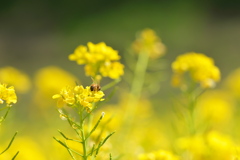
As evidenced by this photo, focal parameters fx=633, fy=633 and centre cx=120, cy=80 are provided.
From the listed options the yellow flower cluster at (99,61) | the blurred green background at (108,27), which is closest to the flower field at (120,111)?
the yellow flower cluster at (99,61)

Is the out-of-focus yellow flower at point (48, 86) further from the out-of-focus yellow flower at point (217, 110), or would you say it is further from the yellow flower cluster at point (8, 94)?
the yellow flower cluster at point (8, 94)

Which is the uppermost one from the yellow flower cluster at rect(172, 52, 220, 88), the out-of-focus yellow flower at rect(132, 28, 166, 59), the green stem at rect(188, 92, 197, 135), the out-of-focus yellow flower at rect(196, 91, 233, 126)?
the out-of-focus yellow flower at rect(196, 91, 233, 126)

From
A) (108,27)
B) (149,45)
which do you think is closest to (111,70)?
(149,45)

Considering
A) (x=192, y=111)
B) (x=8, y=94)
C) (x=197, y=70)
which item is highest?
(x=197, y=70)

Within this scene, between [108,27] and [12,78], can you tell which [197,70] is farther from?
[108,27]

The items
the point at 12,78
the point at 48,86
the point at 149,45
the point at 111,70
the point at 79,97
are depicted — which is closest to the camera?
the point at 79,97

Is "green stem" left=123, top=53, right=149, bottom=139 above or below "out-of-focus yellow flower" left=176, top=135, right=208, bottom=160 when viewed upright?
above

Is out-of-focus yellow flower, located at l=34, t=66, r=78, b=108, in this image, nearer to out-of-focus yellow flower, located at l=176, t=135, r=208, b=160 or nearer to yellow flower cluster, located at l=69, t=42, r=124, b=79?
out-of-focus yellow flower, located at l=176, t=135, r=208, b=160

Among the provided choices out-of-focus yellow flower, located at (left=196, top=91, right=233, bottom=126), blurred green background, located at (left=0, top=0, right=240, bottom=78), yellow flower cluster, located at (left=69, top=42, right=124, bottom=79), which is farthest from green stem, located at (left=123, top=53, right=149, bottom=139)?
blurred green background, located at (left=0, top=0, right=240, bottom=78)

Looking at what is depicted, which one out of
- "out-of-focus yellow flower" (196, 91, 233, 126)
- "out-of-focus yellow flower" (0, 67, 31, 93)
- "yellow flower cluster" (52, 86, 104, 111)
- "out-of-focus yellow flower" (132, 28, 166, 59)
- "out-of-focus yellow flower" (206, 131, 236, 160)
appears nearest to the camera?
"yellow flower cluster" (52, 86, 104, 111)
